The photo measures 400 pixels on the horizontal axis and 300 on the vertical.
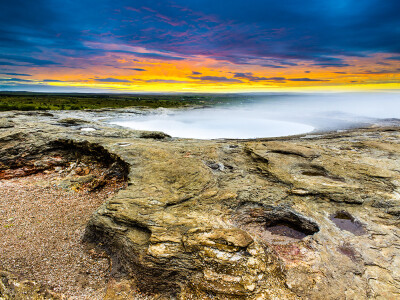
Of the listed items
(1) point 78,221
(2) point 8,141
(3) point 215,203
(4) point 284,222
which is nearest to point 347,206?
(4) point 284,222

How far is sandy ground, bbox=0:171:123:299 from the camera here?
5.63 metres

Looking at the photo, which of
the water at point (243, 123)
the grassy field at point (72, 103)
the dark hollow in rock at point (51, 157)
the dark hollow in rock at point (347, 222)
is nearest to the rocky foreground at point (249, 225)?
the dark hollow in rock at point (347, 222)

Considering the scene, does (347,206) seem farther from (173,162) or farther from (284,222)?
(173,162)

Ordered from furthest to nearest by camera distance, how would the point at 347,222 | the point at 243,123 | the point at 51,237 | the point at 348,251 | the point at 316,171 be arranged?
the point at 243,123, the point at 316,171, the point at 51,237, the point at 347,222, the point at 348,251

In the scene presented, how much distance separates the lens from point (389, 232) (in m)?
6.11

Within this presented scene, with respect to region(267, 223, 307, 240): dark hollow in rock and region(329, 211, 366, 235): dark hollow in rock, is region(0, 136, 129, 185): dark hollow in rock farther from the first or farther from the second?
region(329, 211, 366, 235): dark hollow in rock

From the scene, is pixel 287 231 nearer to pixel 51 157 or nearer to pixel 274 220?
pixel 274 220

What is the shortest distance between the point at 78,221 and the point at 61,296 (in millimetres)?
3126

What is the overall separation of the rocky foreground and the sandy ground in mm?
396

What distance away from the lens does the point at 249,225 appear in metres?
6.77

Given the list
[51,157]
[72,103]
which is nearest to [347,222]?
[51,157]

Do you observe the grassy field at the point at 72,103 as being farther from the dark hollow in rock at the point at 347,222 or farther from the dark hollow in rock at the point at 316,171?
the dark hollow in rock at the point at 347,222

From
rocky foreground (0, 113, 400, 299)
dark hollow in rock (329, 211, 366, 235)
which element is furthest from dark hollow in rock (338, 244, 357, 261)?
dark hollow in rock (329, 211, 366, 235)

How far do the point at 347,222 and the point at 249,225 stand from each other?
108 inches
